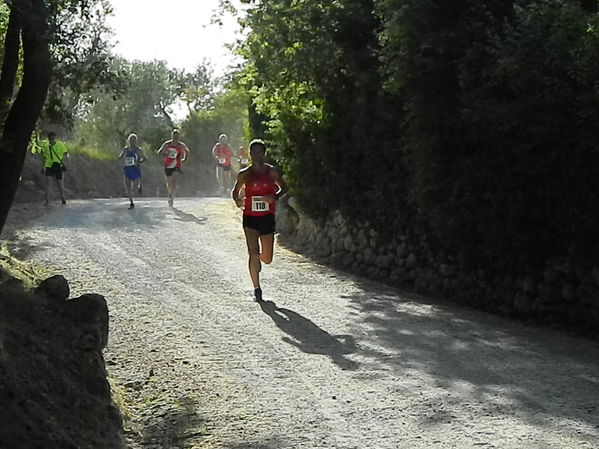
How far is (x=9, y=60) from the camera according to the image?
9.20m

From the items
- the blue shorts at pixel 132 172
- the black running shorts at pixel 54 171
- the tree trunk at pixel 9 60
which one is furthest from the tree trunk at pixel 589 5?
the black running shorts at pixel 54 171

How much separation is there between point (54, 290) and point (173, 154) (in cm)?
1450

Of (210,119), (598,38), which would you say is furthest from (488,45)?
(210,119)

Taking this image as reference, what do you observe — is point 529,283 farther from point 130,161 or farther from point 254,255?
point 130,161

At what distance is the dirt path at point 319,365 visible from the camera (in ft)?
20.8

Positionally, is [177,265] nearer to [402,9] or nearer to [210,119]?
[402,9]

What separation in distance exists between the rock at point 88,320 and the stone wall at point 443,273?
5336mm

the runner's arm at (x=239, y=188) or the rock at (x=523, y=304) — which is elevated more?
the runner's arm at (x=239, y=188)

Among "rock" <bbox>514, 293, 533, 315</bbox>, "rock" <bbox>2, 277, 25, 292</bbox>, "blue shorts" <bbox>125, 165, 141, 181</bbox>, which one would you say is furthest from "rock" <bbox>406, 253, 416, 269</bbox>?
"blue shorts" <bbox>125, 165, 141, 181</bbox>

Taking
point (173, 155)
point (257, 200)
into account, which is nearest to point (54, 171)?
point (173, 155)

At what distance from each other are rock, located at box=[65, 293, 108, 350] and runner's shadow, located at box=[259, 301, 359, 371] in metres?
2.21

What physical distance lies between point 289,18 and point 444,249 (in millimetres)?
4509

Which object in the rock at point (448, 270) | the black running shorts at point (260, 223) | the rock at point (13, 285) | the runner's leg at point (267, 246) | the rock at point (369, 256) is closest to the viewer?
the rock at point (13, 285)

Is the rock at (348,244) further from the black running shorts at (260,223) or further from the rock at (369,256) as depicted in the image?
the black running shorts at (260,223)
